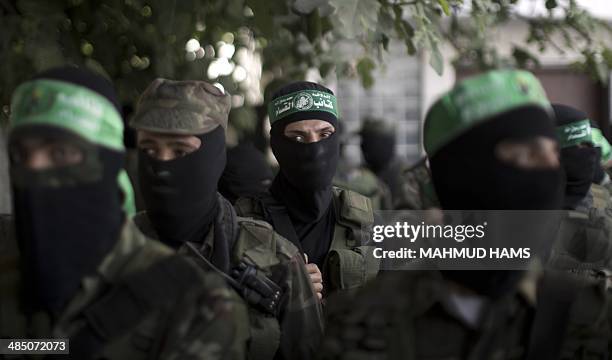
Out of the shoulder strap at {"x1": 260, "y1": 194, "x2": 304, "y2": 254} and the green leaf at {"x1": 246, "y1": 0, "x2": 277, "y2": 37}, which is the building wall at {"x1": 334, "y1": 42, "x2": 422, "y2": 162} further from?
the green leaf at {"x1": 246, "y1": 0, "x2": 277, "y2": 37}

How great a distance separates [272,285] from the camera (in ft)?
8.53

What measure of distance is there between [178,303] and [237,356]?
23 cm

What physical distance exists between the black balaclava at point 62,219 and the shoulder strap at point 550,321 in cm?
104

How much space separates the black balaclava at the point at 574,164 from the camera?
366 cm

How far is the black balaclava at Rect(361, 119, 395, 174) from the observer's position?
959 centimetres

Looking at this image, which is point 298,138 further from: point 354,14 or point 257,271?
point 257,271

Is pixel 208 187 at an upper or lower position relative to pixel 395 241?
upper

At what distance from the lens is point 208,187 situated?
262cm

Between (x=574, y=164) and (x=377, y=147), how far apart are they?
605 centimetres

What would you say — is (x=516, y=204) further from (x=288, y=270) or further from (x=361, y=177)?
(x=361, y=177)

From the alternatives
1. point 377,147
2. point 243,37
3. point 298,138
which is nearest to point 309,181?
point 298,138

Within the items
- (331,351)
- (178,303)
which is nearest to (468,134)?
(331,351)

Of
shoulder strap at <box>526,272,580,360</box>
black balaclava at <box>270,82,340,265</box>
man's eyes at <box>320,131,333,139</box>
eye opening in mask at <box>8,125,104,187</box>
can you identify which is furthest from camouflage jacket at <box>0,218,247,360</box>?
man's eyes at <box>320,131,333,139</box>

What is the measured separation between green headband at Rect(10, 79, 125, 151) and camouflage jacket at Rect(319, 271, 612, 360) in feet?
2.36
